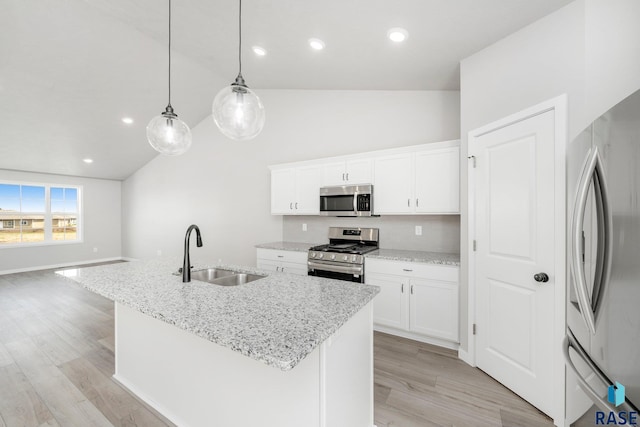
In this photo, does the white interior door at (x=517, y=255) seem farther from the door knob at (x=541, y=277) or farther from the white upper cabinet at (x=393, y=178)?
the white upper cabinet at (x=393, y=178)

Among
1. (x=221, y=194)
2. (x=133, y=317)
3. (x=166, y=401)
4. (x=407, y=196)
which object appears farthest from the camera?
(x=221, y=194)

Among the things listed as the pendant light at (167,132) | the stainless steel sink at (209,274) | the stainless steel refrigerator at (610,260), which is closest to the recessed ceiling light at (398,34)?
the stainless steel refrigerator at (610,260)

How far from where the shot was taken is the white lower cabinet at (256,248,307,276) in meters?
3.55

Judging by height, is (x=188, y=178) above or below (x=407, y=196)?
above

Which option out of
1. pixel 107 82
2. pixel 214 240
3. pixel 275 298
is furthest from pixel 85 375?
pixel 107 82

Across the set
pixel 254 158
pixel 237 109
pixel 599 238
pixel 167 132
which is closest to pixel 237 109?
pixel 237 109

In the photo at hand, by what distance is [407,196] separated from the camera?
122 inches

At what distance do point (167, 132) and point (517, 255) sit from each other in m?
2.91

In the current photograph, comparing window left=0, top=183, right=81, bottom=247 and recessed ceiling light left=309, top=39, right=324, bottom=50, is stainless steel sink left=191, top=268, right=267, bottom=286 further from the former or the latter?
window left=0, top=183, right=81, bottom=247

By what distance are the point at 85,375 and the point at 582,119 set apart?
13.7ft

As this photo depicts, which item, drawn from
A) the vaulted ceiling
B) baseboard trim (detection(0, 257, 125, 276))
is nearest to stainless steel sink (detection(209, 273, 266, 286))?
the vaulted ceiling

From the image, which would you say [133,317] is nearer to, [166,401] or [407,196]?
[166,401]

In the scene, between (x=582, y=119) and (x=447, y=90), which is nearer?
Answer: (x=582, y=119)

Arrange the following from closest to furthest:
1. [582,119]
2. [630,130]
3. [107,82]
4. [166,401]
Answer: [630,130], [582,119], [166,401], [107,82]
